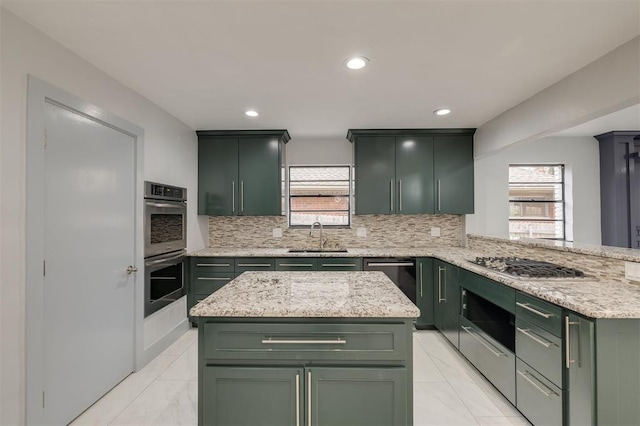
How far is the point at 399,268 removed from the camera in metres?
3.52

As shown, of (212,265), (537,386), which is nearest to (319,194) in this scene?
(212,265)

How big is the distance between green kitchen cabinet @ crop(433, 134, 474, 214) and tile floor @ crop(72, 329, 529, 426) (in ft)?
6.09

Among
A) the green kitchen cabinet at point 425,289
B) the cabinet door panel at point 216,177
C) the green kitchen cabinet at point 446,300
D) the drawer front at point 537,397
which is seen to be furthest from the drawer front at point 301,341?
the cabinet door panel at point 216,177

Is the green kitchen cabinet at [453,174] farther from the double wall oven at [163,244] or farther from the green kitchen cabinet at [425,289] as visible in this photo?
the double wall oven at [163,244]

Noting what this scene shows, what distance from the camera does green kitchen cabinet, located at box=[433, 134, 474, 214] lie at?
3.86m

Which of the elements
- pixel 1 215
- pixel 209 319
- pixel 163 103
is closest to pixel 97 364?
pixel 1 215

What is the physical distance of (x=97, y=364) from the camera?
219 centimetres

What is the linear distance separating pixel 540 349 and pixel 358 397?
3.96 ft

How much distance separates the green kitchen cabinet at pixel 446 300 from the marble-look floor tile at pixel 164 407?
8.02 feet

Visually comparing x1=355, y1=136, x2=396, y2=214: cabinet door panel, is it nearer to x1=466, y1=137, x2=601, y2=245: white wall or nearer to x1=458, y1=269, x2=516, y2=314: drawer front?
x1=458, y1=269, x2=516, y2=314: drawer front

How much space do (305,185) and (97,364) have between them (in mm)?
3038

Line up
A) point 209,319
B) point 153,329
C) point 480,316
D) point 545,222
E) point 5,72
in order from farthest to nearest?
point 545,222 < point 153,329 < point 480,316 < point 5,72 < point 209,319

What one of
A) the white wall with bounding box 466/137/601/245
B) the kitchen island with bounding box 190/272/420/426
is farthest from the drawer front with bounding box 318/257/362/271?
the white wall with bounding box 466/137/601/245

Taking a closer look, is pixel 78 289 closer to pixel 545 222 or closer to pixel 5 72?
pixel 5 72
